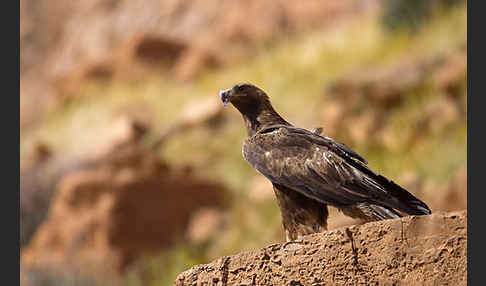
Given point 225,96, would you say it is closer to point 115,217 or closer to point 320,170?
point 320,170

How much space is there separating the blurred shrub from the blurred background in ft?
0.12

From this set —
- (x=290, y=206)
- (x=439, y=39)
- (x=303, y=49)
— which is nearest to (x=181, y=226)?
(x=439, y=39)

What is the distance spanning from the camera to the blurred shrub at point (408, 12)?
57.8 ft

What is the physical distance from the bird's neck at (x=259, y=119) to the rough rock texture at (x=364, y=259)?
1.34m

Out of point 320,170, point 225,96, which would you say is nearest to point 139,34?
point 225,96

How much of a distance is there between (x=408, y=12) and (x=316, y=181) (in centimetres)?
1425

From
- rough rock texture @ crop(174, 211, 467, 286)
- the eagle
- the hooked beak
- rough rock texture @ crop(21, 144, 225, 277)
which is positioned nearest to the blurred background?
rough rock texture @ crop(21, 144, 225, 277)

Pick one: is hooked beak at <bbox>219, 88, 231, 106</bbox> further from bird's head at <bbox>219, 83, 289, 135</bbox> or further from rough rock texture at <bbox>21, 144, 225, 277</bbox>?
rough rock texture at <bbox>21, 144, 225, 277</bbox>

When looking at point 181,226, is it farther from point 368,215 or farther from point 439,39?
point 368,215

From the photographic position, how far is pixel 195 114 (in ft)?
62.0

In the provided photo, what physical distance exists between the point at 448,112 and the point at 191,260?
5108mm

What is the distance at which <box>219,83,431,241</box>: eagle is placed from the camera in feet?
13.8

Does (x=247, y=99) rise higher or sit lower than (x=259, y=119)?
higher

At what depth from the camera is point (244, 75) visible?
2086 centimetres
